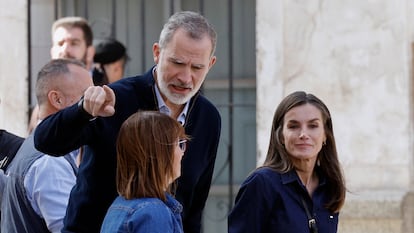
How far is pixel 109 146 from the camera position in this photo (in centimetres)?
442

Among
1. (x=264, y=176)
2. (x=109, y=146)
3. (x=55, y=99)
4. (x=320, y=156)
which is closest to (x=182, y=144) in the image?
(x=109, y=146)

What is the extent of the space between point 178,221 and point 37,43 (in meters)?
4.91

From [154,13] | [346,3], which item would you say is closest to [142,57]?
[154,13]

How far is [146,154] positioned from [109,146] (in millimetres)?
343

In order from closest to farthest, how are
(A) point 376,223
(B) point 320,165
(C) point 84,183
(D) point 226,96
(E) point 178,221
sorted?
(E) point 178,221, (C) point 84,183, (B) point 320,165, (A) point 376,223, (D) point 226,96

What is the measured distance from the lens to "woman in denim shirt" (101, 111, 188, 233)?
13.3 feet

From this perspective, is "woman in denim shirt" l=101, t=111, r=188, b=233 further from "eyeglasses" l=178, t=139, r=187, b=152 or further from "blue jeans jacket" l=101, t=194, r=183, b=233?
"eyeglasses" l=178, t=139, r=187, b=152

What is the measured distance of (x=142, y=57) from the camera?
870 centimetres

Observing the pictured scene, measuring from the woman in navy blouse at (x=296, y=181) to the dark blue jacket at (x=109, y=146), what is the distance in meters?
0.32

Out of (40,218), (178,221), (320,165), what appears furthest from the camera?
(320,165)

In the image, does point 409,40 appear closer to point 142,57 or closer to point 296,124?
point 142,57

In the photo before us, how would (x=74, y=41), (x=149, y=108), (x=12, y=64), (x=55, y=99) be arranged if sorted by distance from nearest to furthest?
(x=149, y=108) < (x=55, y=99) < (x=74, y=41) < (x=12, y=64)

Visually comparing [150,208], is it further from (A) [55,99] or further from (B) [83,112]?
(A) [55,99]

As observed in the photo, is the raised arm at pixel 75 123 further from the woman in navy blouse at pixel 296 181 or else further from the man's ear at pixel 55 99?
the woman in navy blouse at pixel 296 181
